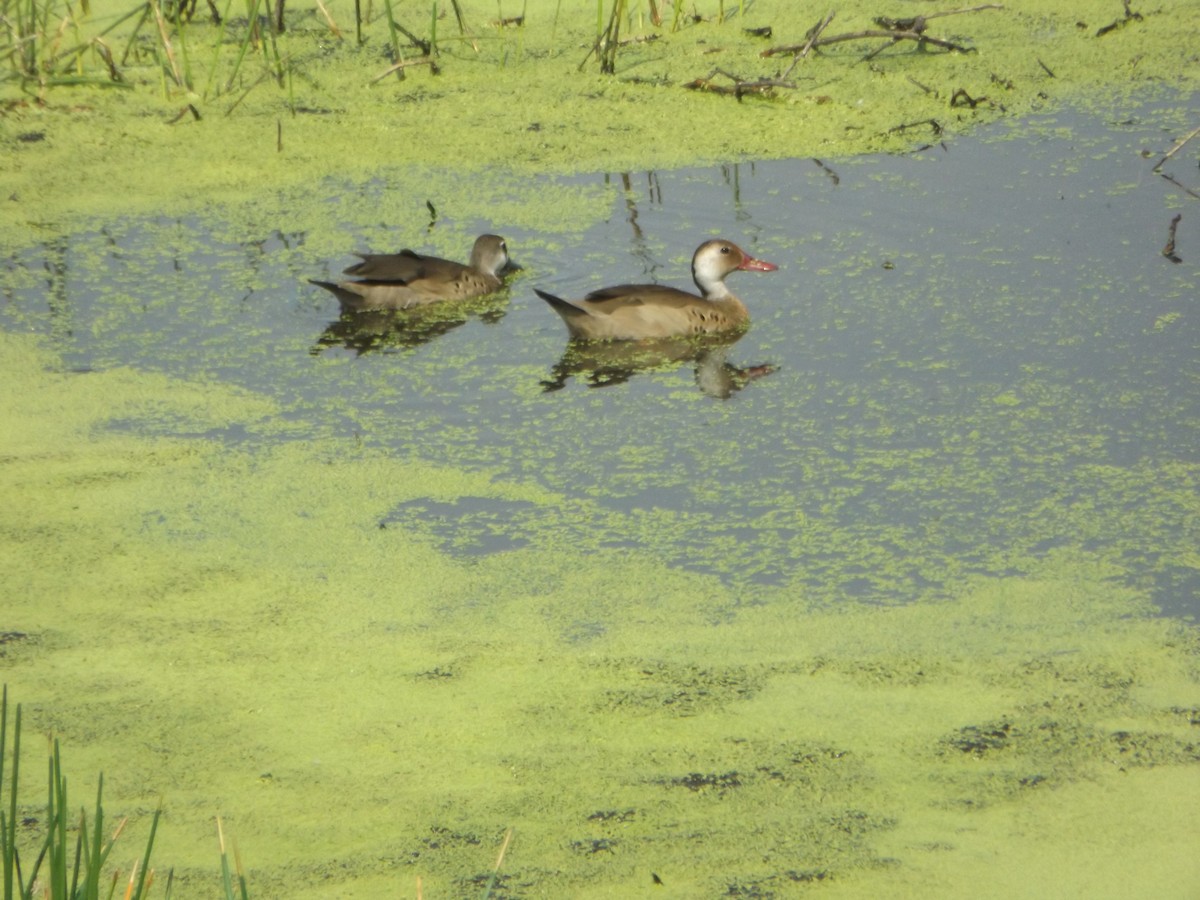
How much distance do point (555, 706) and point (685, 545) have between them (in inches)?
29.4

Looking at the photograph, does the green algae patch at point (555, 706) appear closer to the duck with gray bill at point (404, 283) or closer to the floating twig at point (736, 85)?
the duck with gray bill at point (404, 283)

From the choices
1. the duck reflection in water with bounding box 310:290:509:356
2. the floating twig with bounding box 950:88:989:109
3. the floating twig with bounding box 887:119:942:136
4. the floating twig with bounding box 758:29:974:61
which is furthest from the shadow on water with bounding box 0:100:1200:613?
the floating twig with bounding box 758:29:974:61

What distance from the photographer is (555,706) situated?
9.79ft

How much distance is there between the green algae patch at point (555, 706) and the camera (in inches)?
98.9

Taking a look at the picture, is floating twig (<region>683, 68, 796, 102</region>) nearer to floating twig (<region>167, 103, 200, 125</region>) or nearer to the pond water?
the pond water

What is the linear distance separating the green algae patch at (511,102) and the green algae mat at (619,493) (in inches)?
1.4

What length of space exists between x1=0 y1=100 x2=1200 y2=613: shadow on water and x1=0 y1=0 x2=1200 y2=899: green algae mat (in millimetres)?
20

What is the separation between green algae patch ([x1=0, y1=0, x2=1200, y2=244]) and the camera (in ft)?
21.6

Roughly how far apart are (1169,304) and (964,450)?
1241 millimetres

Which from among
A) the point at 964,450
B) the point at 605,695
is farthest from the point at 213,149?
the point at 605,695

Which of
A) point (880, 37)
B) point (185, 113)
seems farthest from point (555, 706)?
point (880, 37)

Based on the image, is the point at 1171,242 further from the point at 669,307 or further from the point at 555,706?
the point at 555,706

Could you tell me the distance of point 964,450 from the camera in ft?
13.3

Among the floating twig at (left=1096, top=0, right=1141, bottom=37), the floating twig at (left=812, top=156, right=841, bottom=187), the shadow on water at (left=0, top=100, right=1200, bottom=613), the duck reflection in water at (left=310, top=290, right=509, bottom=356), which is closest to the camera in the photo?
the shadow on water at (left=0, top=100, right=1200, bottom=613)
